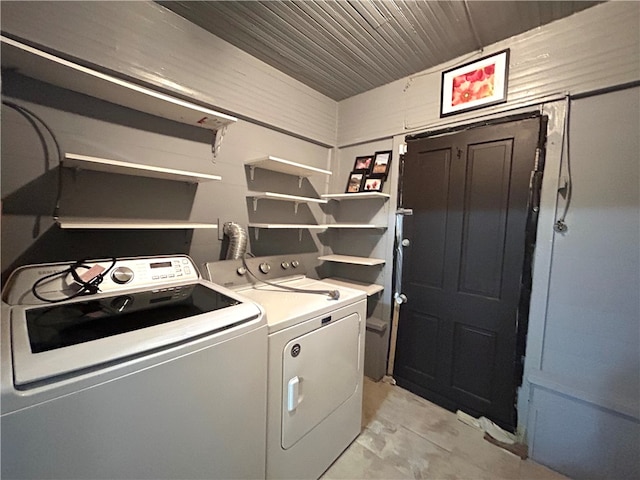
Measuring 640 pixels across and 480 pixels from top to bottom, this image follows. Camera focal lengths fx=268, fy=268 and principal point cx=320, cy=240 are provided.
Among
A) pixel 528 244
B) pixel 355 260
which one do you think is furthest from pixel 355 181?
pixel 528 244

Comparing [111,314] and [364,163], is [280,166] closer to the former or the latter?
[364,163]

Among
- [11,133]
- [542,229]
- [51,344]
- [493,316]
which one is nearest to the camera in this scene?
[51,344]

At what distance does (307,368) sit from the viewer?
4.21 feet

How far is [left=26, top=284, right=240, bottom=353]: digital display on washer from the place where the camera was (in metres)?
0.80

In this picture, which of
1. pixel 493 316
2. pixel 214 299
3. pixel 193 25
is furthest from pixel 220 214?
pixel 493 316

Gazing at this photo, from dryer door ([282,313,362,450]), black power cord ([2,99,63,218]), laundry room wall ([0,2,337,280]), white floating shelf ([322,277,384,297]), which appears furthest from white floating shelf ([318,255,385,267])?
black power cord ([2,99,63,218])

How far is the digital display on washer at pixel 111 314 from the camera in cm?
80

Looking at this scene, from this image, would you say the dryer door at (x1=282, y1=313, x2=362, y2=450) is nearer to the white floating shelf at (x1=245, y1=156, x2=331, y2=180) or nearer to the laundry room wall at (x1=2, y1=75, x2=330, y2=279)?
the laundry room wall at (x1=2, y1=75, x2=330, y2=279)

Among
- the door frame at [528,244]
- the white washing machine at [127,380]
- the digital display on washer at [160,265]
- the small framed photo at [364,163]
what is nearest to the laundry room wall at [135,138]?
the digital display on washer at [160,265]

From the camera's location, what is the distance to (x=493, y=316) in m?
1.79

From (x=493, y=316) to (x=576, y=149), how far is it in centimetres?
109

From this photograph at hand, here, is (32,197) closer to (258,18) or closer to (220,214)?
(220,214)

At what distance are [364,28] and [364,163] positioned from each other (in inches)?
40.2

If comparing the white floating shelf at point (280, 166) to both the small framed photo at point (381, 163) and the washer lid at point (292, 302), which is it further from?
the washer lid at point (292, 302)
